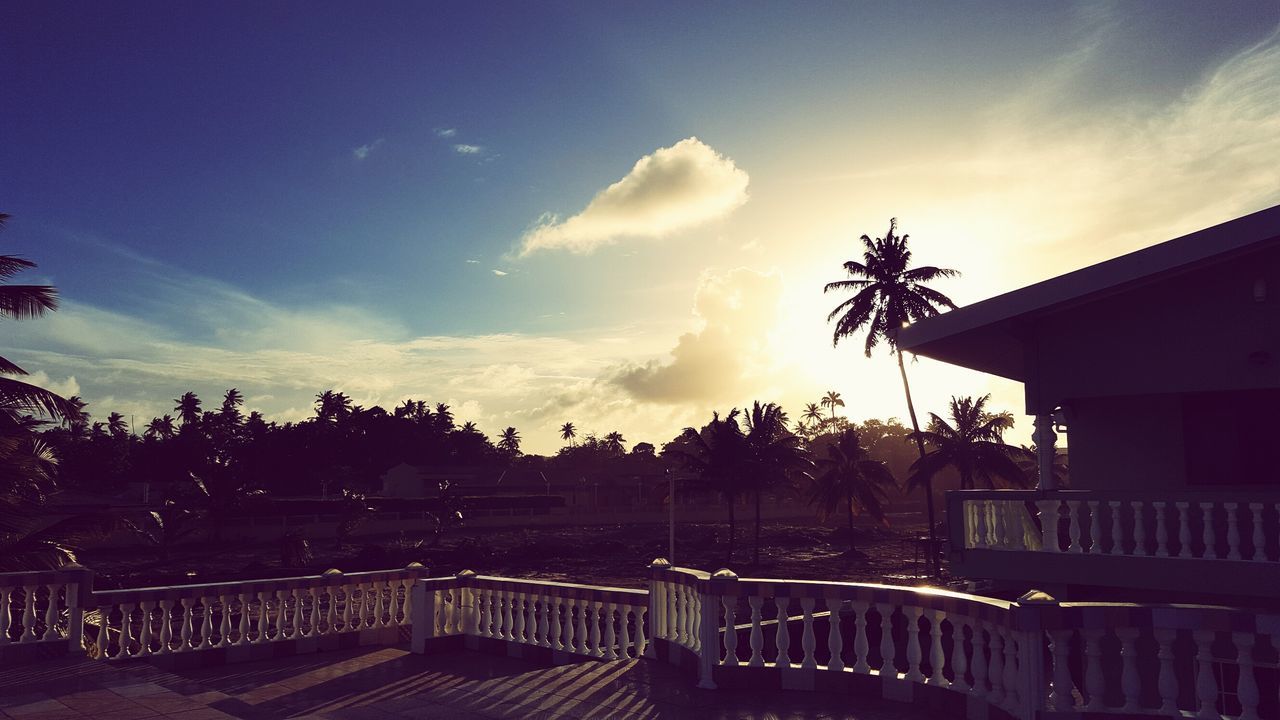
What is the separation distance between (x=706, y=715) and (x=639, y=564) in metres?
47.9

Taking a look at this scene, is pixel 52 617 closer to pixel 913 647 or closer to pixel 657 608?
pixel 657 608

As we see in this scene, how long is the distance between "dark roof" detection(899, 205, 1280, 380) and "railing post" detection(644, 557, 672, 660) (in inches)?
266

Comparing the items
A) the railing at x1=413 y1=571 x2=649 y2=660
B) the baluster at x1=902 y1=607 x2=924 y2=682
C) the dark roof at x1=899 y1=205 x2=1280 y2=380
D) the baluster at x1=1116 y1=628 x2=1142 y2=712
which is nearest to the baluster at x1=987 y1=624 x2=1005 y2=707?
the baluster at x1=902 y1=607 x2=924 y2=682

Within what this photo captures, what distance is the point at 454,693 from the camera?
30.3 ft

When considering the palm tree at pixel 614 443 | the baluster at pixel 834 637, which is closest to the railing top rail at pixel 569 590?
the baluster at pixel 834 637

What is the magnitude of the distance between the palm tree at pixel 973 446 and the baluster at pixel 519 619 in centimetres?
4015

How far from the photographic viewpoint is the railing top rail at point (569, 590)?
418 inches

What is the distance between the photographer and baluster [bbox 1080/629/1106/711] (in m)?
6.21

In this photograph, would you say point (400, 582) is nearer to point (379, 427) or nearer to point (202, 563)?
point (202, 563)

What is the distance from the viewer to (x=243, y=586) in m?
11.5

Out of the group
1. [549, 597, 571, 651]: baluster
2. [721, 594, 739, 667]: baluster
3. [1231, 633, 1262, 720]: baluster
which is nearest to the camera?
[1231, 633, 1262, 720]: baluster

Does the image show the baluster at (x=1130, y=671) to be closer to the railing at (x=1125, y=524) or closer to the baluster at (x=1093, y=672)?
the baluster at (x=1093, y=672)

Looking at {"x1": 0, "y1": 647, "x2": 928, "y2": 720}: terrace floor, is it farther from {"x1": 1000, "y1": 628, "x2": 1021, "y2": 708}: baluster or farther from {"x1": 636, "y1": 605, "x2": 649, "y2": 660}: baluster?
{"x1": 1000, "y1": 628, "x2": 1021, "y2": 708}: baluster

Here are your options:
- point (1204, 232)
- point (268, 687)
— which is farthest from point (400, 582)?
point (1204, 232)
